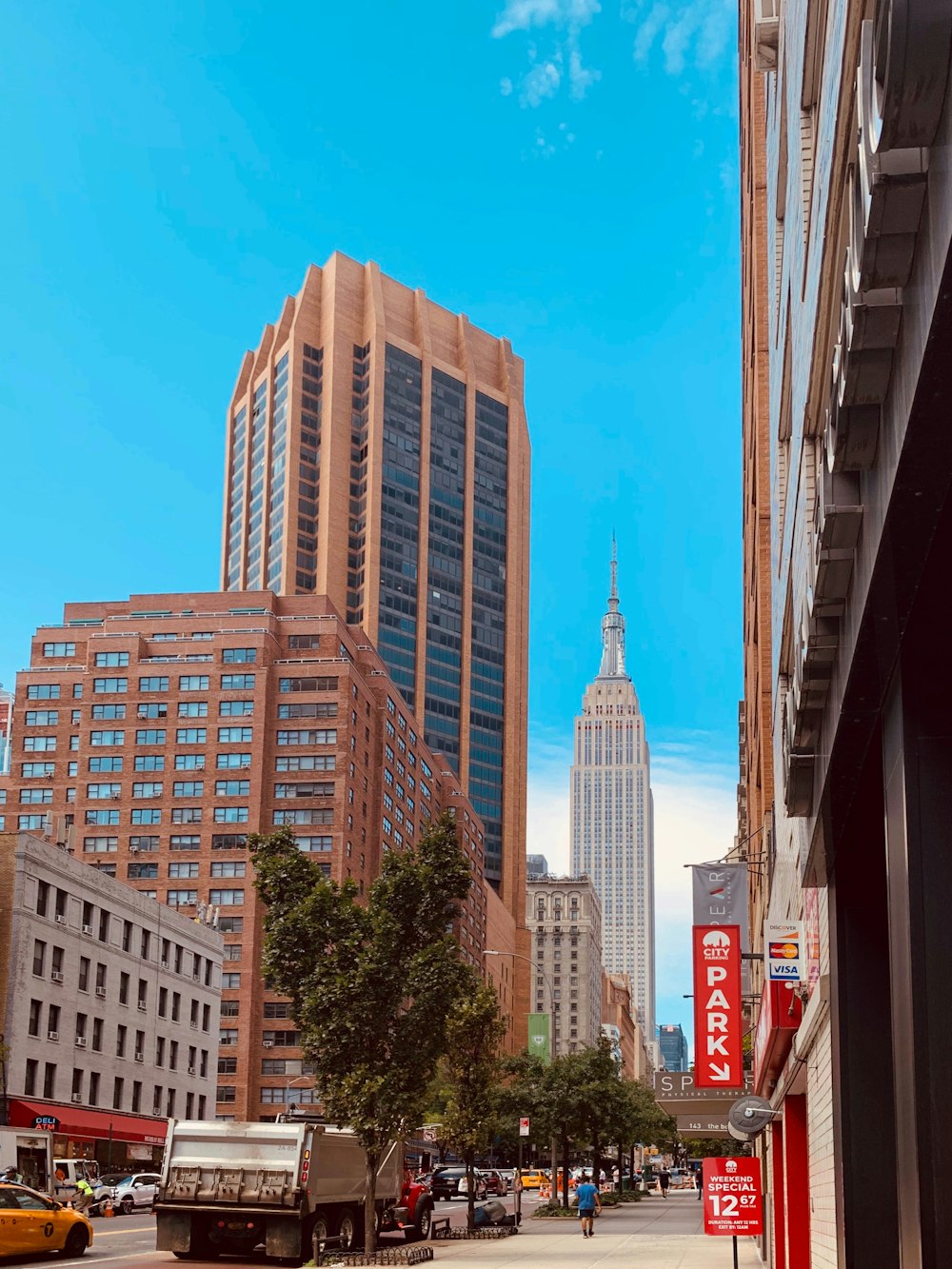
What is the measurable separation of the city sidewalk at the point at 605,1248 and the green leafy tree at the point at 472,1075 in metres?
3.07

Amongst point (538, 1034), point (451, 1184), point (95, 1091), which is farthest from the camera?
point (538, 1034)

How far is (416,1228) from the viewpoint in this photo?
1443 inches

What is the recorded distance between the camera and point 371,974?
98.0 ft

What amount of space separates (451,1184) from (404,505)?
120903 mm

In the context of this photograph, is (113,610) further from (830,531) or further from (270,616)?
(830,531)

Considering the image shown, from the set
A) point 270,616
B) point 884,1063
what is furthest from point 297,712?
point 884,1063

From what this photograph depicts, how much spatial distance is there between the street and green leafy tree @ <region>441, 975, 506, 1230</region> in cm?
305

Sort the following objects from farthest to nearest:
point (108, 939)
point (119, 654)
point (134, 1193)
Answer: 1. point (119, 654)
2. point (108, 939)
3. point (134, 1193)

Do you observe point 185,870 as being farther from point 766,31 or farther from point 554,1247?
point 766,31

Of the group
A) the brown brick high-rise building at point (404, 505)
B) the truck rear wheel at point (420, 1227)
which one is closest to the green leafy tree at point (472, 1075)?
the truck rear wheel at point (420, 1227)

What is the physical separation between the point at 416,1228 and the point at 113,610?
10092 cm

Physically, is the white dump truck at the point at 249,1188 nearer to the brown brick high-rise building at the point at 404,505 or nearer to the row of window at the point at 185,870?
the row of window at the point at 185,870

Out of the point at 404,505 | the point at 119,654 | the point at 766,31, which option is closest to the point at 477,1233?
the point at 766,31

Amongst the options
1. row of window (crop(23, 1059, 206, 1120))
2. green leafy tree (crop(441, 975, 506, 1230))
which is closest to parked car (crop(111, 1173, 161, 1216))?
row of window (crop(23, 1059, 206, 1120))
